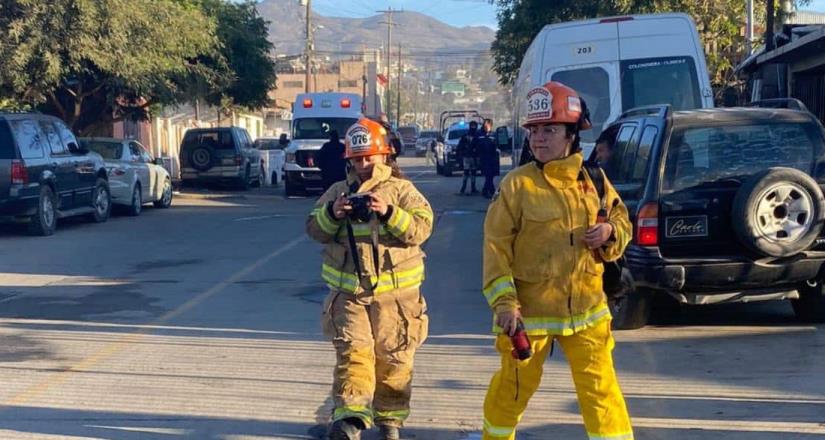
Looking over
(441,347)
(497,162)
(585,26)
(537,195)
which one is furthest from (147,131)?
(537,195)

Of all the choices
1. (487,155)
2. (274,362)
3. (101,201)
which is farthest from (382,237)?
(487,155)

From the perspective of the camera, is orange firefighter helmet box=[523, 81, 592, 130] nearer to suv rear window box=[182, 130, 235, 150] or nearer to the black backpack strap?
the black backpack strap

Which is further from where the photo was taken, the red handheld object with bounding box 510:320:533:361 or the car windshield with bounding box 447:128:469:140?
the car windshield with bounding box 447:128:469:140

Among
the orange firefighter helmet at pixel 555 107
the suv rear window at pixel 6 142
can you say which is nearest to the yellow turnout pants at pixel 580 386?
the orange firefighter helmet at pixel 555 107

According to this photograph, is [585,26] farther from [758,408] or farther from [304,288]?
[758,408]

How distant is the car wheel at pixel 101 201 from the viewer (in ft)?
66.8

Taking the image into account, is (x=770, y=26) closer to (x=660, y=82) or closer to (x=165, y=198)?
(x=660, y=82)

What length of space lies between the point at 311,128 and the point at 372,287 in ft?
78.4

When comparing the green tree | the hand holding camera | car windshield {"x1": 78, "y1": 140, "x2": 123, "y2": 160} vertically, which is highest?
the green tree

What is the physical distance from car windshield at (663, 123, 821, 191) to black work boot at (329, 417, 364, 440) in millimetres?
3708

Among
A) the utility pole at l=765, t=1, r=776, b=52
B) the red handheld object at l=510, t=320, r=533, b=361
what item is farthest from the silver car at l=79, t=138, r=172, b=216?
the red handheld object at l=510, t=320, r=533, b=361

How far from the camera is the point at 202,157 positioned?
3203 cm

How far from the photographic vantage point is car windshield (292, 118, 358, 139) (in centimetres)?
2931

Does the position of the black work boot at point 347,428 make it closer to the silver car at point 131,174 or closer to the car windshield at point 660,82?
the car windshield at point 660,82
